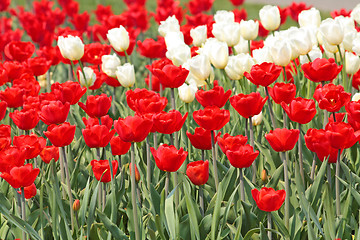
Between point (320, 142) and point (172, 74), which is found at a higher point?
point (172, 74)

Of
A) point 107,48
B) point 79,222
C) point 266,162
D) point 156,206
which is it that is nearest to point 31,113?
point 79,222

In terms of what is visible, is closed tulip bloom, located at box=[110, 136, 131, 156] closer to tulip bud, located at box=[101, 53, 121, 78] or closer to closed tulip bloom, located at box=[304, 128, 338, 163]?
closed tulip bloom, located at box=[304, 128, 338, 163]

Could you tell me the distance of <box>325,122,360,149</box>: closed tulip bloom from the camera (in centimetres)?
195

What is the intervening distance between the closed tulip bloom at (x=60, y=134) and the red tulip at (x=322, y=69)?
111cm

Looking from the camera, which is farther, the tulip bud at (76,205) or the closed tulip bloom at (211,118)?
the tulip bud at (76,205)

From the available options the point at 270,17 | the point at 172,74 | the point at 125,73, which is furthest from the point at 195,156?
the point at 270,17

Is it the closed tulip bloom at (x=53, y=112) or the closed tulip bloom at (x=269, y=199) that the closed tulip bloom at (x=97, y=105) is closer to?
the closed tulip bloom at (x=53, y=112)

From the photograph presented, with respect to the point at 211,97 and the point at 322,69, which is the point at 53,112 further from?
the point at 322,69

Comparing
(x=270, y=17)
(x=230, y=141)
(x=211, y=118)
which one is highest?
(x=270, y=17)

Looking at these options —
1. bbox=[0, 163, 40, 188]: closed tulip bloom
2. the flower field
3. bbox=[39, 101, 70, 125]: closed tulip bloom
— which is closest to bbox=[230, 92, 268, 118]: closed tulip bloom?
the flower field

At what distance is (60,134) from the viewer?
2.03 meters

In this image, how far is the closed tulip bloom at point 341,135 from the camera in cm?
195

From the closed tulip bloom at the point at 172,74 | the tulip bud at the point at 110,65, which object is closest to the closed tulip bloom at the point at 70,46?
the tulip bud at the point at 110,65

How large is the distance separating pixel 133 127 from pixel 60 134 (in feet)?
1.01
